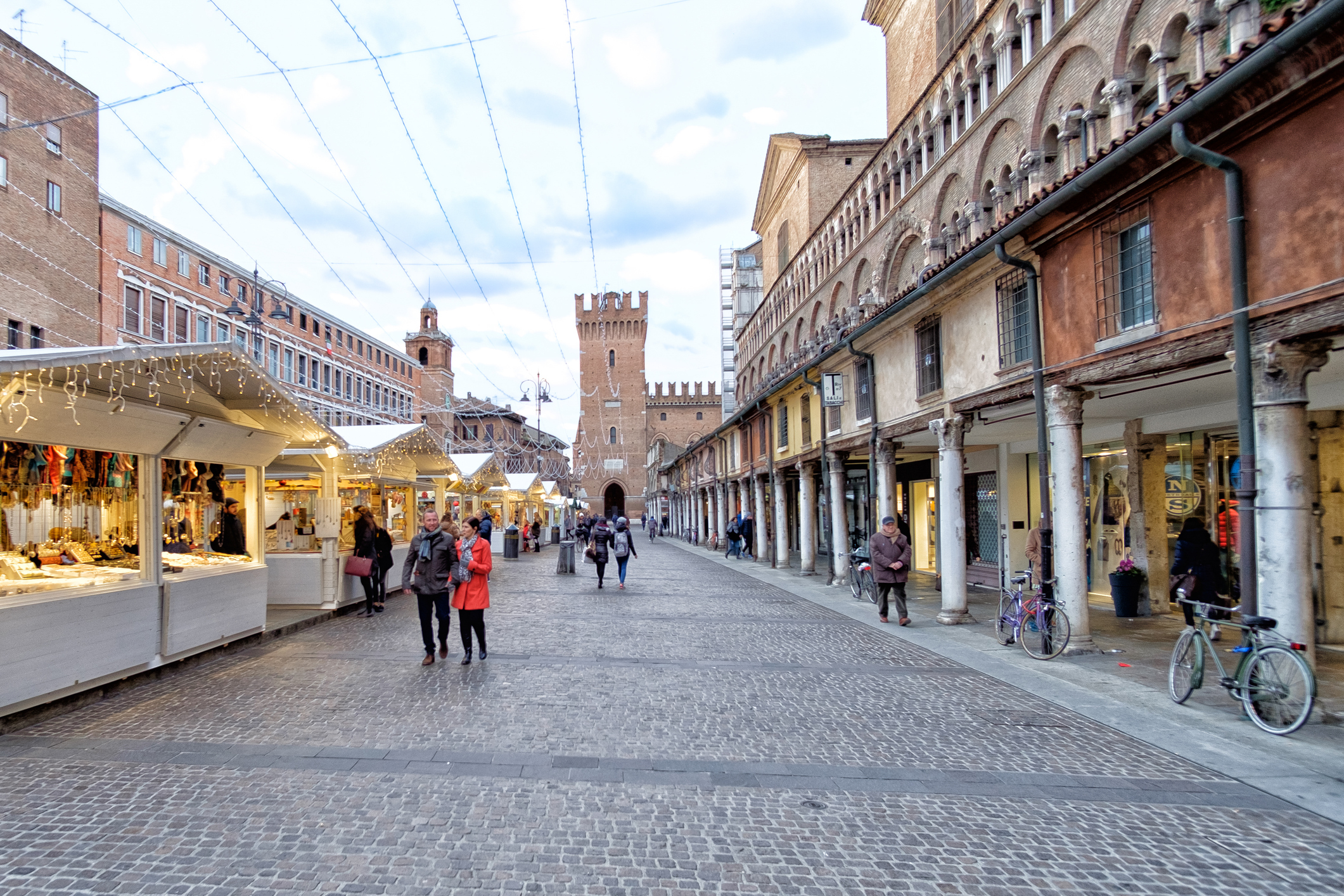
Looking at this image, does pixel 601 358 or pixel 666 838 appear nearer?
pixel 666 838

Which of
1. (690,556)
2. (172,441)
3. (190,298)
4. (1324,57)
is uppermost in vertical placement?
(190,298)

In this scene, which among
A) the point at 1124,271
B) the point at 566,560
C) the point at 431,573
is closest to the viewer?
the point at 1124,271

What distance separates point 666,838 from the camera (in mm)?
4203

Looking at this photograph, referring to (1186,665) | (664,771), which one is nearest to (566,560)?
(1186,665)

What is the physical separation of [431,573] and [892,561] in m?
6.64

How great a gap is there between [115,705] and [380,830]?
4440mm

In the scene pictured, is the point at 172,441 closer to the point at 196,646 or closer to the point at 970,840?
the point at 196,646

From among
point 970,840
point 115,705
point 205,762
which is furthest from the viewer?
point 115,705

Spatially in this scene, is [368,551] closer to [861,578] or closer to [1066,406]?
[861,578]

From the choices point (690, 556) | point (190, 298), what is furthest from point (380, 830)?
point (190, 298)

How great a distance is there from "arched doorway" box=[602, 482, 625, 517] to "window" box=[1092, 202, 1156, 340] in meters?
80.3

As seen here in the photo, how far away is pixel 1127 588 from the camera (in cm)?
1218

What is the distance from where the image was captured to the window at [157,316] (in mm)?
38375

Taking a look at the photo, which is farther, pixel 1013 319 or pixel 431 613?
pixel 1013 319
